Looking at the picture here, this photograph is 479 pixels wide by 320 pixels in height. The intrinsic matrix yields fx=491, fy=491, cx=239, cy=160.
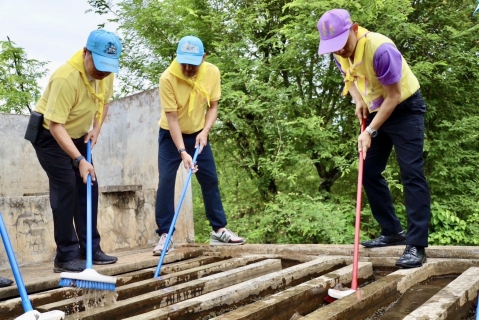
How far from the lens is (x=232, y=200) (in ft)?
24.5

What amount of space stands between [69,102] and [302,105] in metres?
4.53

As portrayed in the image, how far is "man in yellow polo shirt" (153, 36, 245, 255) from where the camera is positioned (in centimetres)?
348

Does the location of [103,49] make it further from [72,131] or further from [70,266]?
[70,266]

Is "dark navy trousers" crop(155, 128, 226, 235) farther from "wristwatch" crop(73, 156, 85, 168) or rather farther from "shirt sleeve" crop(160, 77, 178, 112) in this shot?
"wristwatch" crop(73, 156, 85, 168)

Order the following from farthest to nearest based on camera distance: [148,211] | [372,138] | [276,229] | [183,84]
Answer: [276,229] < [148,211] < [183,84] < [372,138]

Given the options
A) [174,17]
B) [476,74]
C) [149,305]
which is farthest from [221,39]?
[149,305]

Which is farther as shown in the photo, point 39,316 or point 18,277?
point 18,277

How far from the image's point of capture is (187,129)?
369 cm

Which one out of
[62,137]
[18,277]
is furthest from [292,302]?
[62,137]

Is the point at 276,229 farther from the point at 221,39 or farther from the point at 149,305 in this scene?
the point at 149,305

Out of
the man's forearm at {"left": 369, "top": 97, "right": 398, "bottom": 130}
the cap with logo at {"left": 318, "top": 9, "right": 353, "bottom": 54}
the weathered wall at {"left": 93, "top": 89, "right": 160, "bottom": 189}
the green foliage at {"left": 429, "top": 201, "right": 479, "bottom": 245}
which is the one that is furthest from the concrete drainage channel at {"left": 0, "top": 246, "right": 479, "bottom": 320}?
the green foliage at {"left": 429, "top": 201, "right": 479, "bottom": 245}

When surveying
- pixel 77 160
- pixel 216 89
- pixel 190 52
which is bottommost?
pixel 77 160

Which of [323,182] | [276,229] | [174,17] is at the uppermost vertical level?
[174,17]

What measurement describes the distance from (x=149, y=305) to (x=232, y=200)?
5.22 metres
